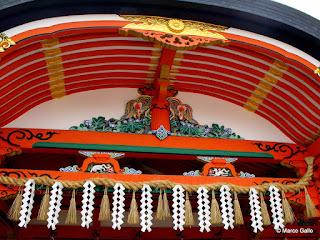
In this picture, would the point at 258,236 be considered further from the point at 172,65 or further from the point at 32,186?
the point at 32,186

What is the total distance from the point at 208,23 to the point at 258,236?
2.82 metres

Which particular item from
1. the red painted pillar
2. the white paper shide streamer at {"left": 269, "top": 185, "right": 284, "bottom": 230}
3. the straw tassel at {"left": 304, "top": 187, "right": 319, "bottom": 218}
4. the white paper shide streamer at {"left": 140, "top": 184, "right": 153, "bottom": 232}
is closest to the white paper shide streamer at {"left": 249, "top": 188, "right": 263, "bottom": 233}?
the white paper shide streamer at {"left": 269, "top": 185, "right": 284, "bottom": 230}

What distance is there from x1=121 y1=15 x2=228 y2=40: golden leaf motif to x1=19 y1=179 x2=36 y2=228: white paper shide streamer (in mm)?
1933

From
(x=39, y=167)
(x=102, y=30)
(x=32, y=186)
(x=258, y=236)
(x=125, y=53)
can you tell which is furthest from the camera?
(x=39, y=167)

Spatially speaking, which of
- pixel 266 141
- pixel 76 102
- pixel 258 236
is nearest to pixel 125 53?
pixel 76 102

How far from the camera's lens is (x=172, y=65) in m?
4.54

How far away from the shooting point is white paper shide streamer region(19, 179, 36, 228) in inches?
130

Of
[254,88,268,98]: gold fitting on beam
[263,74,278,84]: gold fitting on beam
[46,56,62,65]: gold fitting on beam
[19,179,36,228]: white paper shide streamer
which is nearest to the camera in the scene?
[19,179,36,228]: white paper shide streamer

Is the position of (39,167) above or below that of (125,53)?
below

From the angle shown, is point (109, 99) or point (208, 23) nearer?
point (208, 23)

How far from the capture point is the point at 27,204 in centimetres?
342

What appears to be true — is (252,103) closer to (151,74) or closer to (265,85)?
(265,85)

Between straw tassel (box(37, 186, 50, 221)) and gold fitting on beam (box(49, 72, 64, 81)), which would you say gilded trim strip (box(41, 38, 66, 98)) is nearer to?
gold fitting on beam (box(49, 72, 64, 81))

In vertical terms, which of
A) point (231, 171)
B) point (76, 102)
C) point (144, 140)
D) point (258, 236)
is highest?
point (76, 102)
